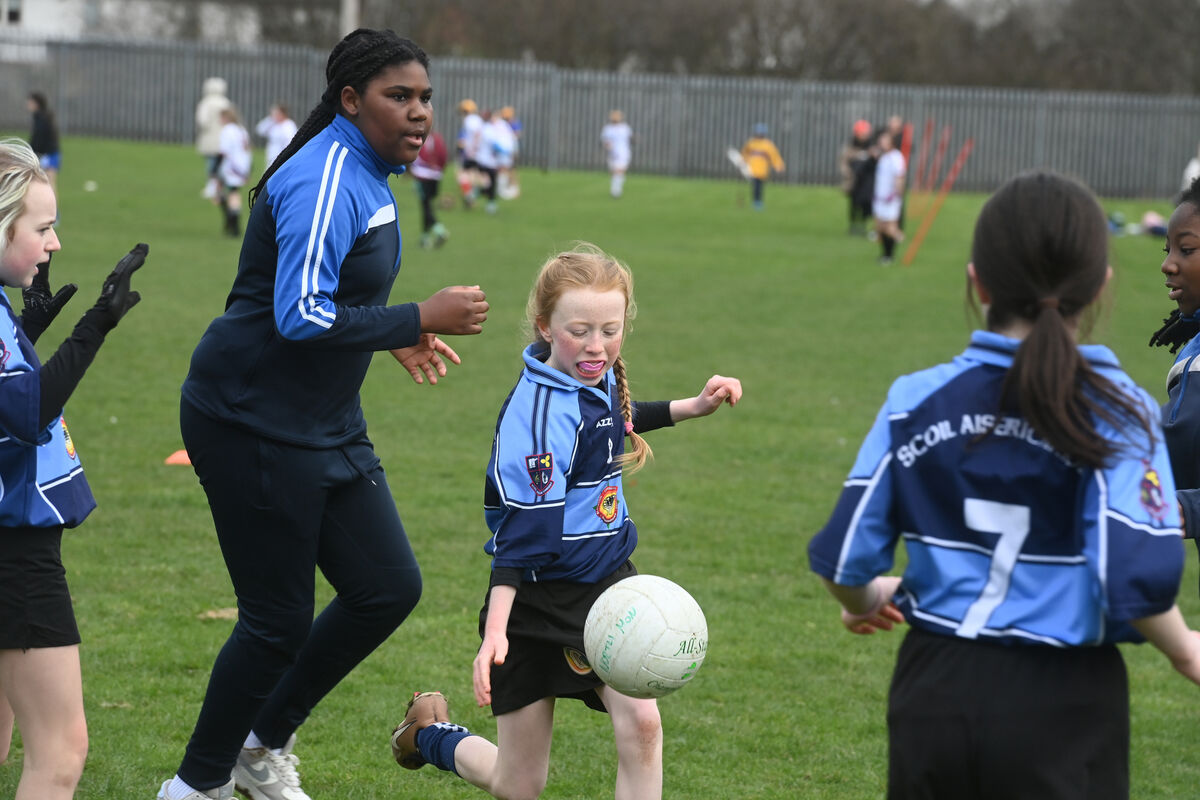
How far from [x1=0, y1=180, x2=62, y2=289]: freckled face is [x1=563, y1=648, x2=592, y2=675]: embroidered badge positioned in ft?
5.52

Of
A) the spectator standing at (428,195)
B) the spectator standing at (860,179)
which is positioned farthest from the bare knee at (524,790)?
the spectator standing at (860,179)

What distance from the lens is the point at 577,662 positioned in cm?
→ 362

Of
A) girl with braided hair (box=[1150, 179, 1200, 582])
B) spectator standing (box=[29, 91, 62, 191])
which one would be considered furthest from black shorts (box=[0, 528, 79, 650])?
spectator standing (box=[29, 91, 62, 191])

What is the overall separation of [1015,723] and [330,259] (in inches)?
83.2

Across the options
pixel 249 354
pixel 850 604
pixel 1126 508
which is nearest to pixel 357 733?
pixel 249 354

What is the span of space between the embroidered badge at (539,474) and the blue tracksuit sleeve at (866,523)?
3.35 feet

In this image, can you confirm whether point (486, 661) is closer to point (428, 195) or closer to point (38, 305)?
point (38, 305)

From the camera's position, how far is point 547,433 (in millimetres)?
3488

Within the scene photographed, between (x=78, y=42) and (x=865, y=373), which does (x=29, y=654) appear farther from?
(x=78, y=42)

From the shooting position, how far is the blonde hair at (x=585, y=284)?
3.62 meters

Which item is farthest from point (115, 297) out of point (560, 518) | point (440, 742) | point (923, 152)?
point (923, 152)

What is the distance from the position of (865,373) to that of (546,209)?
17.2m

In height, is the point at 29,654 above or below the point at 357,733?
above

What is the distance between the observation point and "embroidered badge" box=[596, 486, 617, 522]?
3641mm
